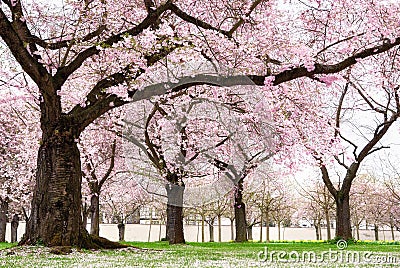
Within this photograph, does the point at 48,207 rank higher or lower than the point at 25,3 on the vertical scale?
lower

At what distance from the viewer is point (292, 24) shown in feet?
40.4

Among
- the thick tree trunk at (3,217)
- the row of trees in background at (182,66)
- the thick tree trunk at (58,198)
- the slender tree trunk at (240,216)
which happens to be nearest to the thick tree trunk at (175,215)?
the row of trees in background at (182,66)

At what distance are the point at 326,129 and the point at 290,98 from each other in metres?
2.09

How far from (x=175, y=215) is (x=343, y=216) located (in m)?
6.75

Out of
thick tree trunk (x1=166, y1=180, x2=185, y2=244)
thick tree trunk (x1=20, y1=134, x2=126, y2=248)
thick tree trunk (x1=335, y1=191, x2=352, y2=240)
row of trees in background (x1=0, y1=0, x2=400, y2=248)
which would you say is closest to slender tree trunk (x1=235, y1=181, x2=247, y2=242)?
thick tree trunk (x1=166, y1=180, x2=185, y2=244)

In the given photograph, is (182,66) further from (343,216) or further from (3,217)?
(3,217)

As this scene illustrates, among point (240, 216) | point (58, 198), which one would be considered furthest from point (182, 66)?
point (240, 216)

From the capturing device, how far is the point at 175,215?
18.9m

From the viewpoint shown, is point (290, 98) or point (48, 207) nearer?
point (48, 207)

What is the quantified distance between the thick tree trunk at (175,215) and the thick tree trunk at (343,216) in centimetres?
638

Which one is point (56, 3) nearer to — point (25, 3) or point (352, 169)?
point (25, 3)

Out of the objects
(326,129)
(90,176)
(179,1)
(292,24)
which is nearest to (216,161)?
(90,176)

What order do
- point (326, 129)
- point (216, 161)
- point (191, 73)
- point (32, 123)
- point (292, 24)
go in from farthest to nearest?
point (216, 161) < point (32, 123) < point (326, 129) < point (292, 24) < point (191, 73)

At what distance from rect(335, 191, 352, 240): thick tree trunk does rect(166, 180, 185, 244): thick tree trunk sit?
6382mm
